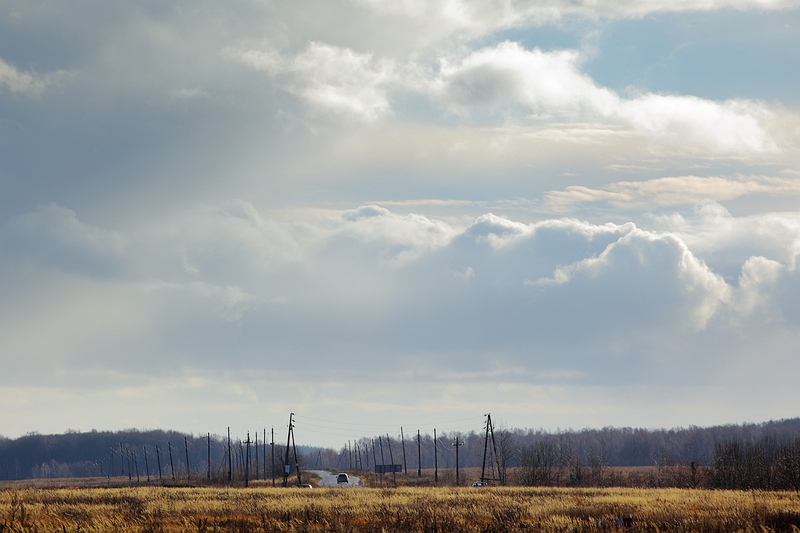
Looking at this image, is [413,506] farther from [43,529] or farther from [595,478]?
[595,478]

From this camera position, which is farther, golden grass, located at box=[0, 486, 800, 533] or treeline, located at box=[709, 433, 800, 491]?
treeline, located at box=[709, 433, 800, 491]

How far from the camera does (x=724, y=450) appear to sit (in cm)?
9975

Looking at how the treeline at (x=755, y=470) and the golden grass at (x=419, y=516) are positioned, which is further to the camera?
the treeline at (x=755, y=470)

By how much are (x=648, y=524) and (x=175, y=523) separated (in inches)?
701

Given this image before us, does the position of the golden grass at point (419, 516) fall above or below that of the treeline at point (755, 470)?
above

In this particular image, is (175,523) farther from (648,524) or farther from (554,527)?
(648,524)

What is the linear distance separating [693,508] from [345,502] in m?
17.3

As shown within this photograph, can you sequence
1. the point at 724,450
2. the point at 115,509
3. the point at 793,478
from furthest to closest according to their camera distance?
the point at 724,450 < the point at 793,478 < the point at 115,509

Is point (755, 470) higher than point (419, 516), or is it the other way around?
point (419, 516)

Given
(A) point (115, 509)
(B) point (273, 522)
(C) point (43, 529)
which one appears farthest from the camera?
(A) point (115, 509)

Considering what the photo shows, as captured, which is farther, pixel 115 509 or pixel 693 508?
pixel 115 509

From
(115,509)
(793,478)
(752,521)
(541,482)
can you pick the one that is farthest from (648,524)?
(541,482)

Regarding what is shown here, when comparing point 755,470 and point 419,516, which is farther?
point 755,470

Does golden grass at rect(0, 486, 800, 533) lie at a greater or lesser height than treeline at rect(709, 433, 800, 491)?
greater
